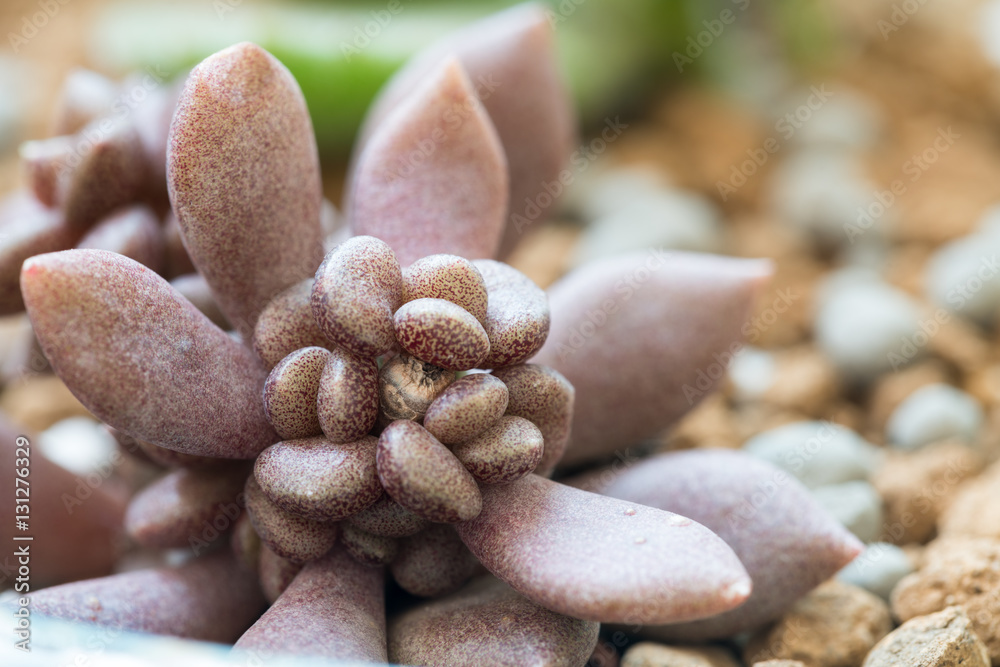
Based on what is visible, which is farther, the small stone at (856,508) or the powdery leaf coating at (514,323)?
the small stone at (856,508)

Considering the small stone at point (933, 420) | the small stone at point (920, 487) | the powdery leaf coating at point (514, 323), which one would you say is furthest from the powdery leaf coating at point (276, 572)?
the small stone at point (933, 420)

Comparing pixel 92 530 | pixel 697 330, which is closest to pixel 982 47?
pixel 697 330

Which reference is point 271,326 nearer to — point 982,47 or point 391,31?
point 391,31

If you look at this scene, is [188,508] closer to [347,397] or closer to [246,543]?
[246,543]

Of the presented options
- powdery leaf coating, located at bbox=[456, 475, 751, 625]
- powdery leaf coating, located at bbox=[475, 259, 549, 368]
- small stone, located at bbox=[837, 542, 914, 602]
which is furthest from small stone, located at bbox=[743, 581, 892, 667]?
powdery leaf coating, located at bbox=[475, 259, 549, 368]

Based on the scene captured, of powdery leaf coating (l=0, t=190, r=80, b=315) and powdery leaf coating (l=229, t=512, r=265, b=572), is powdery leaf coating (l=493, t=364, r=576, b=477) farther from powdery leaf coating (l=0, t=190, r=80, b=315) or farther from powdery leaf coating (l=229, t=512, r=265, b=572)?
powdery leaf coating (l=0, t=190, r=80, b=315)

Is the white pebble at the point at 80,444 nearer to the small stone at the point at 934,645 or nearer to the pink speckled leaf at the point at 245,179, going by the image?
the pink speckled leaf at the point at 245,179

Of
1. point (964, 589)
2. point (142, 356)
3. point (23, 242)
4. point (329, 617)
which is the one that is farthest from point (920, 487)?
point (23, 242)
